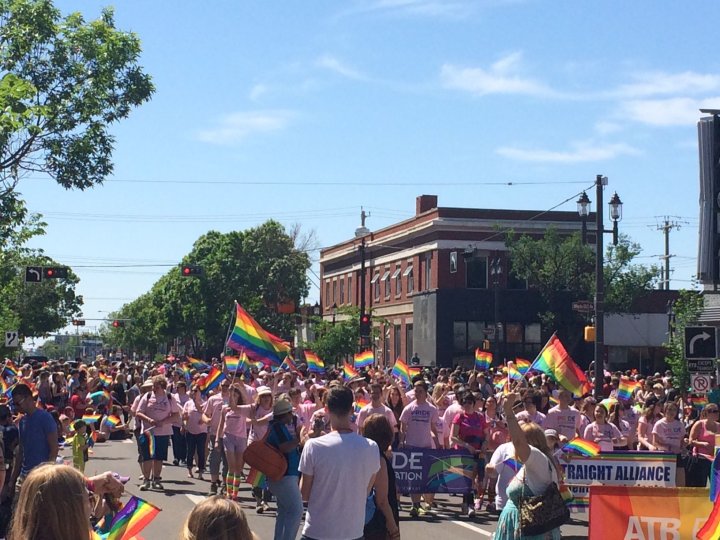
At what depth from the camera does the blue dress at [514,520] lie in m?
7.92

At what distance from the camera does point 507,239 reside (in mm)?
59781

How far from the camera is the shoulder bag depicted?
380 inches

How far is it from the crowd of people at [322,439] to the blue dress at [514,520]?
0.01 m

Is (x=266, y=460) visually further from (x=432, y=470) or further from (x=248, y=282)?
(x=248, y=282)

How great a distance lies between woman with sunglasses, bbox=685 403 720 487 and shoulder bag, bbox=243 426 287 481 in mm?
7987

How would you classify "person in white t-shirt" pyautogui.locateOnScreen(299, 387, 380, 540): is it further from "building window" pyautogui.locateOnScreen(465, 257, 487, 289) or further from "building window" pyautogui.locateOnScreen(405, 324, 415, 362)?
"building window" pyautogui.locateOnScreen(405, 324, 415, 362)

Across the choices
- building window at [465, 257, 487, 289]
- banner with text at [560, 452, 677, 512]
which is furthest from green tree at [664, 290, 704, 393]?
building window at [465, 257, 487, 289]

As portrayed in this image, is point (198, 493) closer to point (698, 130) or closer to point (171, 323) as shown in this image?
point (698, 130)

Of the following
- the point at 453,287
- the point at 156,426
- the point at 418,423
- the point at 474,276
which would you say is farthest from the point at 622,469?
the point at 474,276

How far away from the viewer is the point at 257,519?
49.5ft

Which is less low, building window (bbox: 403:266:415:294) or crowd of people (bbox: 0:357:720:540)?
building window (bbox: 403:266:415:294)

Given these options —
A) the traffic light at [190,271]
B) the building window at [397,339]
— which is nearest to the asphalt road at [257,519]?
the traffic light at [190,271]

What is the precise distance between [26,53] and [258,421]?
11676 mm

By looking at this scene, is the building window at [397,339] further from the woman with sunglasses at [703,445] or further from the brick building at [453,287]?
the woman with sunglasses at [703,445]
